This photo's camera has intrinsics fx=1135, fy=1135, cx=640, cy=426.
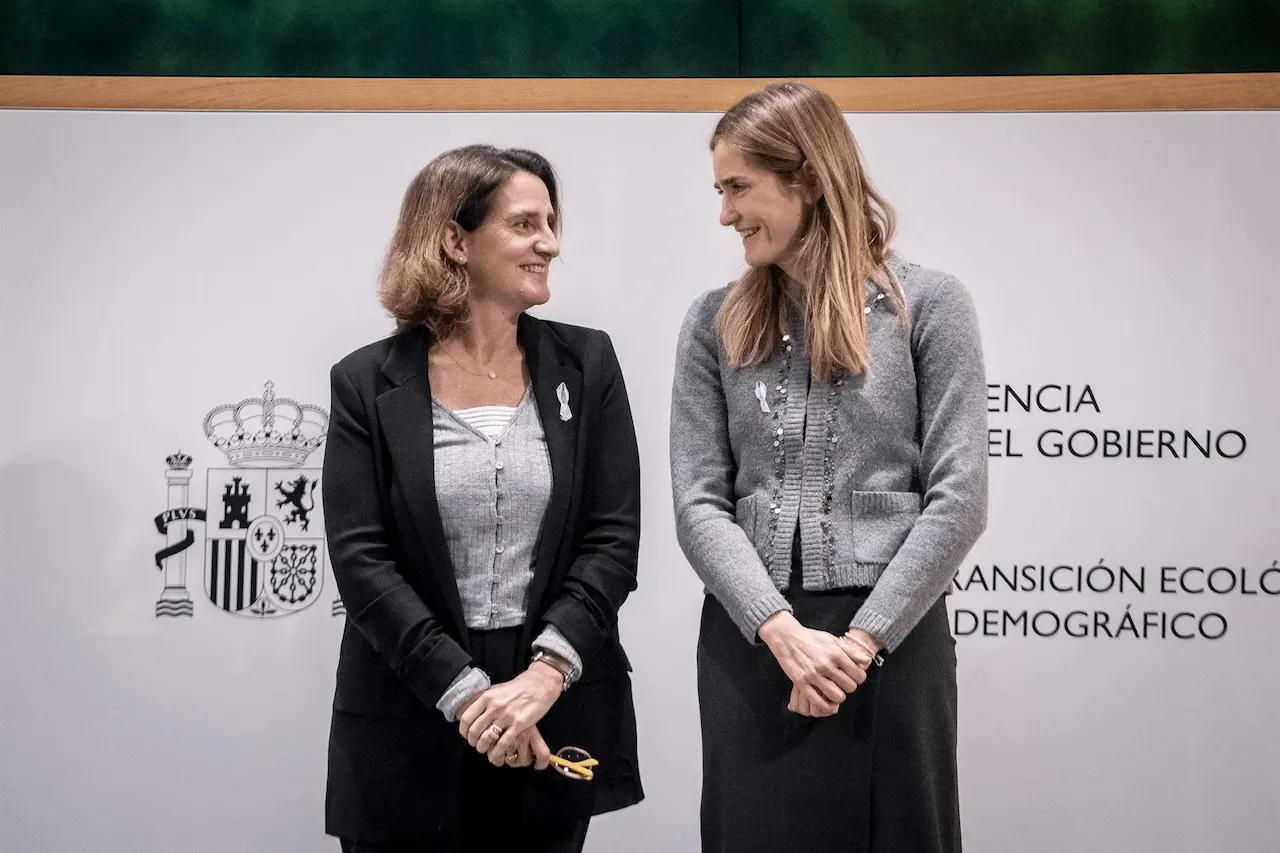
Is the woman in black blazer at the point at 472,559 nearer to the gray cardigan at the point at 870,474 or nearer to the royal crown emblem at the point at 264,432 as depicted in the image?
the gray cardigan at the point at 870,474

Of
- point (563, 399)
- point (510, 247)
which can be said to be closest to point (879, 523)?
point (563, 399)

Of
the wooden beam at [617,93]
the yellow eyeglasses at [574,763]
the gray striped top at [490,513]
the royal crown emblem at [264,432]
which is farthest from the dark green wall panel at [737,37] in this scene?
the yellow eyeglasses at [574,763]

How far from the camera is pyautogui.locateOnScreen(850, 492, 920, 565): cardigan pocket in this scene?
1.87 m

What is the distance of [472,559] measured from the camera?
2059 millimetres

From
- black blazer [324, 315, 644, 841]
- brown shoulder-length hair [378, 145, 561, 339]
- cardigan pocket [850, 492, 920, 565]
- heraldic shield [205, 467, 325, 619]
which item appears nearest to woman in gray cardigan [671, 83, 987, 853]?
cardigan pocket [850, 492, 920, 565]

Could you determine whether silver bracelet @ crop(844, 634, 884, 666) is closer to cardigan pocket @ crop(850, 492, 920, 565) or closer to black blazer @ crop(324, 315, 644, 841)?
cardigan pocket @ crop(850, 492, 920, 565)

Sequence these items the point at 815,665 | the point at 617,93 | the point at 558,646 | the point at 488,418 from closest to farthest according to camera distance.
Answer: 1. the point at 815,665
2. the point at 558,646
3. the point at 488,418
4. the point at 617,93

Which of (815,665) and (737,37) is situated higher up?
(737,37)

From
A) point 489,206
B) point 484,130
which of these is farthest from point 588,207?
point 489,206

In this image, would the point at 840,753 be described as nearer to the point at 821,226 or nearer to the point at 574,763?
the point at 574,763

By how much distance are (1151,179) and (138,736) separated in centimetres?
306

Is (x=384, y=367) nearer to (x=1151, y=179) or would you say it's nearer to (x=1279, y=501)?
(x=1151, y=179)

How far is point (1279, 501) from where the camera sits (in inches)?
117

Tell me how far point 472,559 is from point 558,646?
0.74ft
